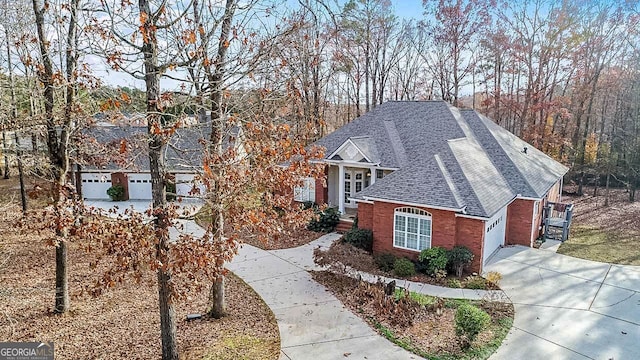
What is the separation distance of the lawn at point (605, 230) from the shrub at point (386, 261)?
7.16 m

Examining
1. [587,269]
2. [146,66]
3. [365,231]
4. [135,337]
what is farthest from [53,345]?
[587,269]

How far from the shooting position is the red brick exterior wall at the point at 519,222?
52.9ft

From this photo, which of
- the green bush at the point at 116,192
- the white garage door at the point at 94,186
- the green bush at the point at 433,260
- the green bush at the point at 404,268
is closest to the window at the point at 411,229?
the green bush at the point at 433,260

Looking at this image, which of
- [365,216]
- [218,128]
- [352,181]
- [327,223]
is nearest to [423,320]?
[365,216]

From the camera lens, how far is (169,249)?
6266mm

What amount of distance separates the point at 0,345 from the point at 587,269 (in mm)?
16284

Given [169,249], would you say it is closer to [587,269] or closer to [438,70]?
[587,269]

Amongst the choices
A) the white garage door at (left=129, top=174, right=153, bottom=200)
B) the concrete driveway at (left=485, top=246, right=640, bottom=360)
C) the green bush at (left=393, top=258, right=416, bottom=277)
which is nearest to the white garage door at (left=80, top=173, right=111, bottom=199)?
the white garage door at (left=129, top=174, right=153, bottom=200)

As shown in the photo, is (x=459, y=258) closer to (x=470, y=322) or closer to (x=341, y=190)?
(x=470, y=322)

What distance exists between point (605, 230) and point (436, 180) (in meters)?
11.0

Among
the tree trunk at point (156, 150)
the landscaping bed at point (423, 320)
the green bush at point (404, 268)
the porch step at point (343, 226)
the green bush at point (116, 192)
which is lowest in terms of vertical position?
the landscaping bed at point (423, 320)

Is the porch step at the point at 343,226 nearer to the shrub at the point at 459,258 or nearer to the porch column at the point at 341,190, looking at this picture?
the porch column at the point at 341,190

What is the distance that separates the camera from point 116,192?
2509cm

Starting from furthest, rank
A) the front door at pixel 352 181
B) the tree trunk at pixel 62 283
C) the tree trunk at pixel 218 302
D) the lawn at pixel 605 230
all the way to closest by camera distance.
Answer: the front door at pixel 352 181
the lawn at pixel 605 230
the tree trunk at pixel 62 283
the tree trunk at pixel 218 302
